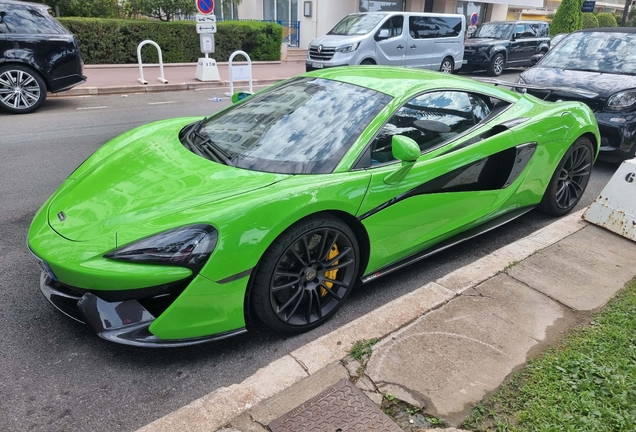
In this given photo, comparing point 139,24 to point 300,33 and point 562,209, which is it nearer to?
point 300,33

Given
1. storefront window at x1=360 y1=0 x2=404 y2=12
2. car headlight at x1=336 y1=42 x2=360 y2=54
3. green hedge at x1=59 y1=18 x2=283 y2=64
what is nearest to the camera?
car headlight at x1=336 y1=42 x2=360 y2=54

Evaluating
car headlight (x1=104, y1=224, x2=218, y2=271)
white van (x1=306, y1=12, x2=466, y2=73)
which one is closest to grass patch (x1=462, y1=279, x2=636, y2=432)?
car headlight (x1=104, y1=224, x2=218, y2=271)

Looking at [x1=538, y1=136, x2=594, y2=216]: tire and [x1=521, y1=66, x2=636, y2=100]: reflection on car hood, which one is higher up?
[x1=521, y1=66, x2=636, y2=100]: reflection on car hood

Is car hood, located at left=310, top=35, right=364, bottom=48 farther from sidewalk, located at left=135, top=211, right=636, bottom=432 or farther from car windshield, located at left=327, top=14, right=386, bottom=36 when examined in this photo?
sidewalk, located at left=135, top=211, right=636, bottom=432

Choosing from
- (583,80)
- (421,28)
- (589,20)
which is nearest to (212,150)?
(583,80)

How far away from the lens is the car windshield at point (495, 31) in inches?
651

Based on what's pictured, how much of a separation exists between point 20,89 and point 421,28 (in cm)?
1018

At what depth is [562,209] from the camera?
14.6 ft

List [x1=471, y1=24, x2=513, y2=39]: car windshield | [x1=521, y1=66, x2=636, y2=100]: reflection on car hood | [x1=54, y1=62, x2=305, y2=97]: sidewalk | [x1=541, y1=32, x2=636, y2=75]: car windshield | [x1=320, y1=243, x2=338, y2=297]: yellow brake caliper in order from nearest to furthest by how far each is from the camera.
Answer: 1. [x1=320, y1=243, x2=338, y2=297]: yellow brake caliper
2. [x1=521, y1=66, x2=636, y2=100]: reflection on car hood
3. [x1=541, y1=32, x2=636, y2=75]: car windshield
4. [x1=54, y1=62, x2=305, y2=97]: sidewalk
5. [x1=471, y1=24, x2=513, y2=39]: car windshield

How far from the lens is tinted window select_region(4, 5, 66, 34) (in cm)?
770

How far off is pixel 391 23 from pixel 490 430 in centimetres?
1243

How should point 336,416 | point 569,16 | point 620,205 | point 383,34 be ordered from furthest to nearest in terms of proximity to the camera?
point 569,16
point 383,34
point 620,205
point 336,416

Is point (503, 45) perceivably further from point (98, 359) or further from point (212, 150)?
point (98, 359)

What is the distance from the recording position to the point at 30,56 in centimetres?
784
